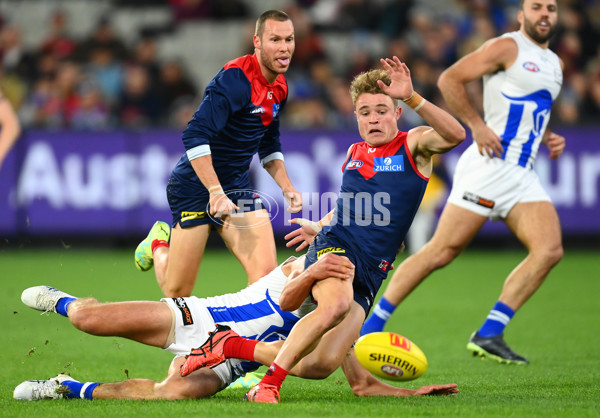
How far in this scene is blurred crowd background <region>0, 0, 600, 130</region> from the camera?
15.4 m

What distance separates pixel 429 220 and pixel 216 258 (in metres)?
3.39

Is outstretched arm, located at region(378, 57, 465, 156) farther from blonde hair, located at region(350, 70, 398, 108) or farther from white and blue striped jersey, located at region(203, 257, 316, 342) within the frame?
white and blue striped jersey, located at region(203, 257, 316, 342)

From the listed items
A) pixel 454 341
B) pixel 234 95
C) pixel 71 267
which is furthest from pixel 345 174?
pixel 71 267

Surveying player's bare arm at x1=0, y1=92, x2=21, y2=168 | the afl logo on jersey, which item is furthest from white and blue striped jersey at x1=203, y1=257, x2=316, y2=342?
player's bare arm at x1=0, y1=92, x2=21, y2=168

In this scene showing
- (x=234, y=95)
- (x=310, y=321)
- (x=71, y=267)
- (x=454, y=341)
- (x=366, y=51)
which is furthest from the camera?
(x=366, y=51)

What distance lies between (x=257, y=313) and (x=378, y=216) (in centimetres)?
96

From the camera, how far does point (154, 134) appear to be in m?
14.4

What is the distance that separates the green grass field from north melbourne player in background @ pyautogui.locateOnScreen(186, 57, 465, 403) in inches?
17.0

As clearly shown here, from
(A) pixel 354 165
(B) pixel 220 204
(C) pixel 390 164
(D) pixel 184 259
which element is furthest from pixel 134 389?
(C) pixel 390 164

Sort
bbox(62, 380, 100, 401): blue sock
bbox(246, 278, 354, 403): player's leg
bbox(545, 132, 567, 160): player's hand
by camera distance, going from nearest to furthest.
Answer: bbox(246, 278, 354, 403): player's leg
bbox(62, 380, 100, 401): blue sock
bbox(545, 132, 567, 160): player's hand

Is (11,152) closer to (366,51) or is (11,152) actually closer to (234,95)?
(366,51)

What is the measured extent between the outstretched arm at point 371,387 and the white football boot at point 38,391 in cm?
171

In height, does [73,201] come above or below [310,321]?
below

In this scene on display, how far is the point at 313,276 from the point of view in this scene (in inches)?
209
